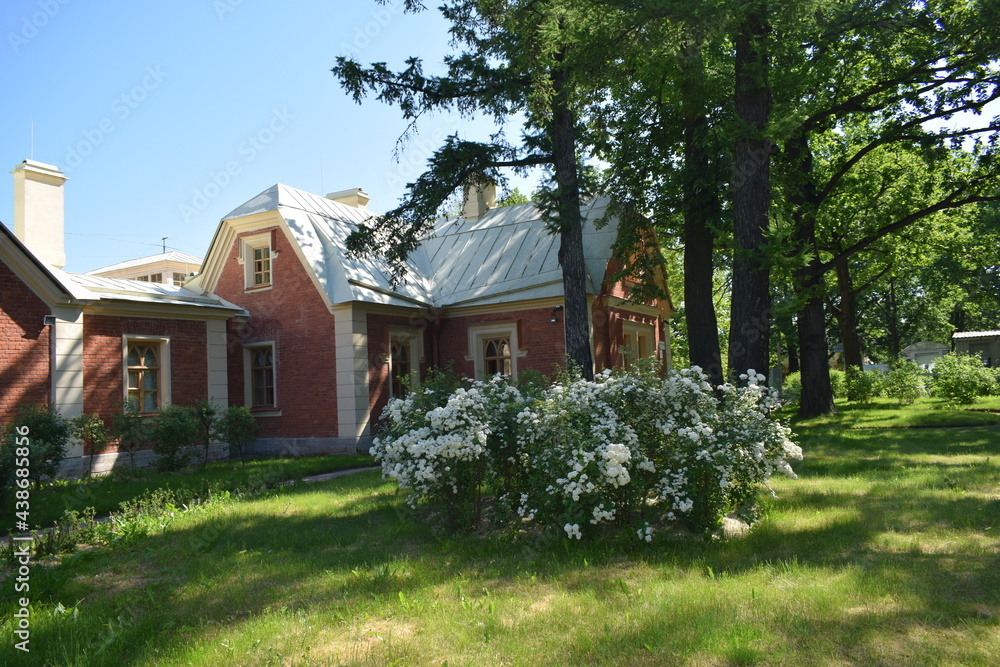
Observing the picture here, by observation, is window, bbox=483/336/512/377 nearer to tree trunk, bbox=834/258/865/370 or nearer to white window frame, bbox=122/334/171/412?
white window frame, bbox=122/334/171/412

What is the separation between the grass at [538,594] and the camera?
3.86 meters

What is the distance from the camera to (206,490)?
33.6 feet

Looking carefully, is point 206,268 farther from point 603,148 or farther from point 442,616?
point 442,616

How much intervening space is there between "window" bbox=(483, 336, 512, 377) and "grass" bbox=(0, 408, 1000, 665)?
32.9 ft

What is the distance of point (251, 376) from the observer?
57.1ft

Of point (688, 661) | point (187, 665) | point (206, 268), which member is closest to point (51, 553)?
point (187, 665)

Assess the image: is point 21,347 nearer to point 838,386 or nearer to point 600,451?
point 600,451

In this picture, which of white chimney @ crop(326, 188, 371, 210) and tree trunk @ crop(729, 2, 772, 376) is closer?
tree trunk @ crop(729, 2, 772, 376)

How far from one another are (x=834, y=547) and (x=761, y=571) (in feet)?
3.48

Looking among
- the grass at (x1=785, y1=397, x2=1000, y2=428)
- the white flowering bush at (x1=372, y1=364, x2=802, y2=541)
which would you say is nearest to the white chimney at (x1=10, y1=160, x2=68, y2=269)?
the white flowering bush at (x1=372, y1=364, x2=802, y2=541)

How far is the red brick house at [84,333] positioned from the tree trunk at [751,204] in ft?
39.2

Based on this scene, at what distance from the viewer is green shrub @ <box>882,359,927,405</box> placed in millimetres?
21844

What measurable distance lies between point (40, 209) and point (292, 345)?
22.6 ft

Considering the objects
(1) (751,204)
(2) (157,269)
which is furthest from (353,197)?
(2) (157,269)
